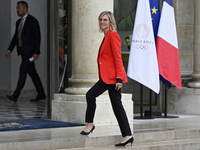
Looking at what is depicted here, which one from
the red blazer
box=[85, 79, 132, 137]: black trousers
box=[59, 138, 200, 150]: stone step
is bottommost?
box=[59, 138, 200, 150]: stone step

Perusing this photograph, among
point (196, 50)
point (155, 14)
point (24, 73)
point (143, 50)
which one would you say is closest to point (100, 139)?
point (143, 50)

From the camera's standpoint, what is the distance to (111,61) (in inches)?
209

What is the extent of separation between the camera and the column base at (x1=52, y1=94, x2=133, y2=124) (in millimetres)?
6805

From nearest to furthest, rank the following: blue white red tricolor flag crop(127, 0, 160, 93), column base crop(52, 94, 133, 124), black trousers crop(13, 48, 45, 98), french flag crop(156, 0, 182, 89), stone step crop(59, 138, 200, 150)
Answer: stone step crop(59, 138, 200, 150) < column base crop(52, 94, 133, 124) < blue white red tricolor flag crop(127, 0, 160, 93) < french flag crop(156, 0, 182, 89) < black trousers crop(13, 48, 45, 98)

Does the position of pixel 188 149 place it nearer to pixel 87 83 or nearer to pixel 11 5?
pixel 87 83

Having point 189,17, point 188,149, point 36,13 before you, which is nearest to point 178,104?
point 189,17

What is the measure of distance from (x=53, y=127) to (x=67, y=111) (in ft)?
2.11

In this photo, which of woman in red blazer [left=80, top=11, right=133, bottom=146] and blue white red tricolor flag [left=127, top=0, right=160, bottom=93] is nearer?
woman in red blazer [left=80, top=11, right=133, bottom=146]

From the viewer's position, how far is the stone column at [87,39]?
7.01m

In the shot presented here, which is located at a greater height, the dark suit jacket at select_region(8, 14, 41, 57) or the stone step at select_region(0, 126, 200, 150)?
the dark suit jacket at select_region(8, 14, 41, 57)

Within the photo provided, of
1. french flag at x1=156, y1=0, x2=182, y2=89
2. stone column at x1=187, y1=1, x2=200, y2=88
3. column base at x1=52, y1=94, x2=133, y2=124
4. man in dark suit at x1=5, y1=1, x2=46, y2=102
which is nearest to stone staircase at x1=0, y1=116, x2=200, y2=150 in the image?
column base at x1=52, y1=94, x2=133, y2=124

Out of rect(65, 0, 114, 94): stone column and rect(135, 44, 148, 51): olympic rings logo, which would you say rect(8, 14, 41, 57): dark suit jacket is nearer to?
rect(135, 44, 148, 51): olympic rings logo

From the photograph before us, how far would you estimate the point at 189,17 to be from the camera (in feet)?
32.1

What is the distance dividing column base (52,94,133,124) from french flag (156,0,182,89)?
4.90 feet
